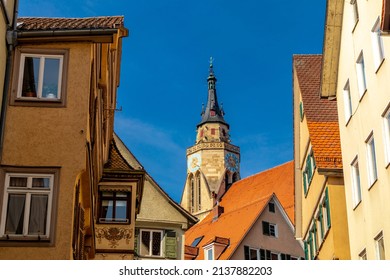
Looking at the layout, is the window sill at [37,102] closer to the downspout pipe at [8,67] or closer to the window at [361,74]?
the downspout pipe at [8,67]

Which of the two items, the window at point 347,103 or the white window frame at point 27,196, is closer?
the white window frame at point 27,196

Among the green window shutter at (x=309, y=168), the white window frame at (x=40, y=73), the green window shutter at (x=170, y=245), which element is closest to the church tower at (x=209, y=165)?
the green window shutter at (x=170, y=245)

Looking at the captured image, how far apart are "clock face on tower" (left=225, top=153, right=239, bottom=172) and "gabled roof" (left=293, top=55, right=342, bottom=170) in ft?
267

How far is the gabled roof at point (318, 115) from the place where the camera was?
77.9ft

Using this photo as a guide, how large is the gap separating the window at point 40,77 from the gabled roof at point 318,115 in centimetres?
1003

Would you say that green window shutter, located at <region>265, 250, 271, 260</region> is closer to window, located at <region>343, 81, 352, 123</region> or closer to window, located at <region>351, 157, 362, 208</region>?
window, located at <region>343, 81, 352, 123</region>

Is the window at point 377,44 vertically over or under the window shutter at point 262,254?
under

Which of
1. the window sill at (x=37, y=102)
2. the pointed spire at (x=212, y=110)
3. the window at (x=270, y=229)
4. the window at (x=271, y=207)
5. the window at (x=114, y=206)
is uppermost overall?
the pointed spire at (x=212, y=110)

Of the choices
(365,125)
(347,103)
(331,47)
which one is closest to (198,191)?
(331,47)

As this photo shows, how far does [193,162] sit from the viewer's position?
368ft

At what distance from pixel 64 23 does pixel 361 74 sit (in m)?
7.89

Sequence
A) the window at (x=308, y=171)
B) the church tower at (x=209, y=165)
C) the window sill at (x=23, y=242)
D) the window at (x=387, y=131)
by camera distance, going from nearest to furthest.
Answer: the window sill at (x=23, y=242), the window at (x=387, y=131), the window at (x=308, y=171), the church tower at (x=209, y=165)
